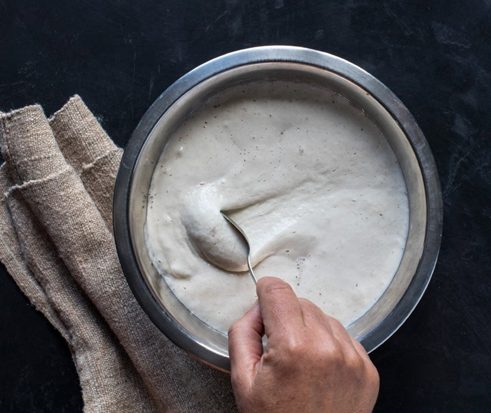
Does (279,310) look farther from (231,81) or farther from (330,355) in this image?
(231,81)

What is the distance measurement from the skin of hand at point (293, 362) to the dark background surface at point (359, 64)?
0.33 m

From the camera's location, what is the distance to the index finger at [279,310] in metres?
0.85

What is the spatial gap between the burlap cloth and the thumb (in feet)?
0.97

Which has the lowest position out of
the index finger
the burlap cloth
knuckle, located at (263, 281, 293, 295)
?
the burlap cloth

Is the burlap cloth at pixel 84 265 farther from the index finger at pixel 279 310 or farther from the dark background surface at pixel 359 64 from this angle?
the index finger at pixel 279 310

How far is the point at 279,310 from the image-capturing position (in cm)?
86

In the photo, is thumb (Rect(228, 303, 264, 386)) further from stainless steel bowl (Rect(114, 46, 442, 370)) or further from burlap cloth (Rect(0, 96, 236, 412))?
burlap cloth (Rect(0, 96, 236, 412))

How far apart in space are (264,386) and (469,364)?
20.5 inches

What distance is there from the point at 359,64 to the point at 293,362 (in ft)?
1.95

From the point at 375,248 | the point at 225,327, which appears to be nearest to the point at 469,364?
the point at 375,248

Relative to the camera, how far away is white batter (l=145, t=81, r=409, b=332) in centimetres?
108

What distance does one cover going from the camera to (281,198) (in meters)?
1.09

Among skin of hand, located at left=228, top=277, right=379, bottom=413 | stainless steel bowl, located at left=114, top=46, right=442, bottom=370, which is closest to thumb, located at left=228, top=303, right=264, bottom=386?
skin of hand, located at left=228, top=277, right=379, bottom=413

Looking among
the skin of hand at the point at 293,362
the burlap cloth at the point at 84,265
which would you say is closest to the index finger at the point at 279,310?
the skin of hand at the point at 293,362
